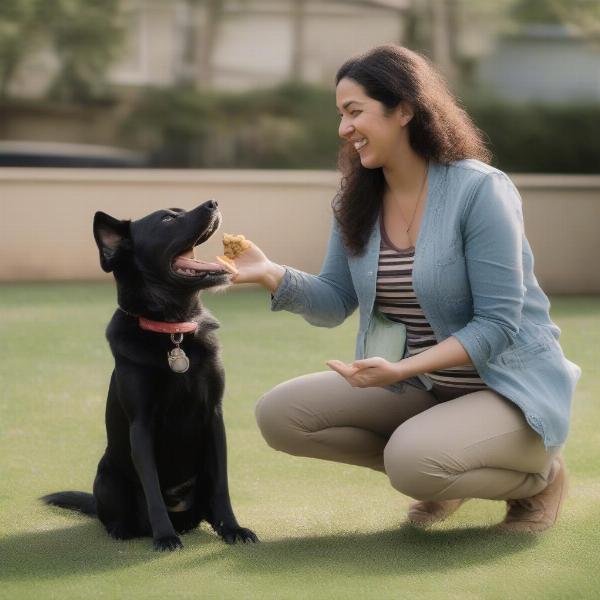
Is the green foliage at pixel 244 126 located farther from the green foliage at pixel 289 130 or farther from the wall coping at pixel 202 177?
the wall coping at pixel 202 177

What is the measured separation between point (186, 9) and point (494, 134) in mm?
3115

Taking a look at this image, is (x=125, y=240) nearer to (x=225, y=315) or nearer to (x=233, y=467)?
(x=233, y=467)

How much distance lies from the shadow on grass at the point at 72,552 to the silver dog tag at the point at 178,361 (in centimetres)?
51

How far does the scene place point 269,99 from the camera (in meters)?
11.0

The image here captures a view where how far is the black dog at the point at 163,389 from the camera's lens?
11.1 ft

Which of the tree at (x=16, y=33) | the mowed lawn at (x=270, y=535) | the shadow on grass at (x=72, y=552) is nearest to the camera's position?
the mowed lawn at (x=270, y=535)

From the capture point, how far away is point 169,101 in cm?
1085

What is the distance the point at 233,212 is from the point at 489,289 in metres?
6.89

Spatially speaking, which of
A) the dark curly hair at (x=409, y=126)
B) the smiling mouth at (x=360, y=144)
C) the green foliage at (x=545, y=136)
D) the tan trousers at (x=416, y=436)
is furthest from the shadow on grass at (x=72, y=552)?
the green foliage at (x=545, y=136)

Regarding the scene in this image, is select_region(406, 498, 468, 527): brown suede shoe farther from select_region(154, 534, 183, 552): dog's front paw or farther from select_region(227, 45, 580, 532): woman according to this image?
select_region(154, 534, 183, 552): dog's front paw

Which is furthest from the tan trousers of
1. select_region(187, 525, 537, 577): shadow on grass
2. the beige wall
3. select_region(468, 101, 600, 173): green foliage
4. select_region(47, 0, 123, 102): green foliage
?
select_region(468, 101, 600, 173): green foliage

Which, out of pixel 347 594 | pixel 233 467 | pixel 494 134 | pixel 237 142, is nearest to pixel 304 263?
pixel 237 142

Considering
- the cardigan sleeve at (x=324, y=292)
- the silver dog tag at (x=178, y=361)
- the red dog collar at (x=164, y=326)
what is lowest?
the silver dog tag at (x=178, y=361)

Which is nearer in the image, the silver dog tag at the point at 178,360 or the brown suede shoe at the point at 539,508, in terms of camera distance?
the silver dog tag at the point at 178,360
